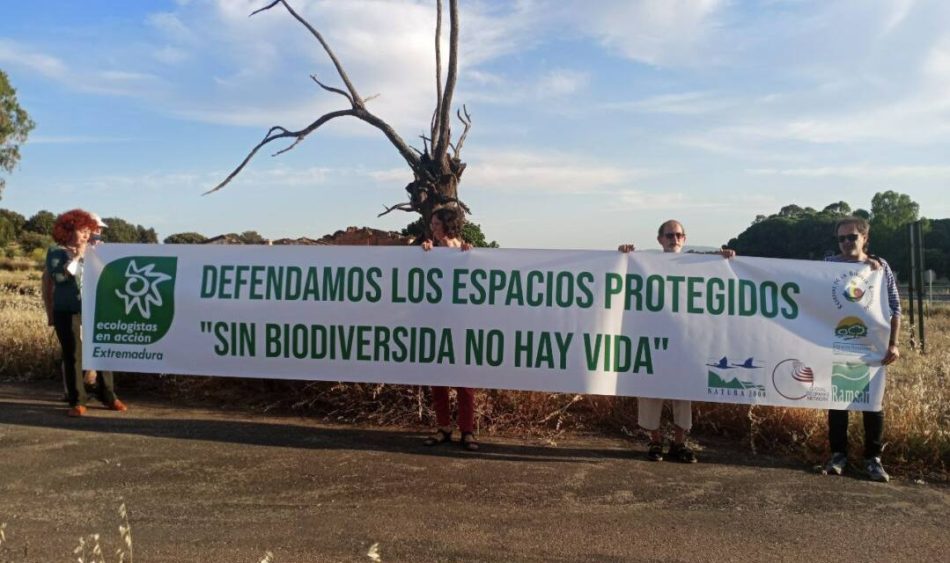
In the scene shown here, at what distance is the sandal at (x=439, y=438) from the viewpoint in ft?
17.5

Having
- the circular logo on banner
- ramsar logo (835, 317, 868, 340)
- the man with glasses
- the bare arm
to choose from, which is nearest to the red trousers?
the man with glasses

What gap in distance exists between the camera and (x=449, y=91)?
8938mm

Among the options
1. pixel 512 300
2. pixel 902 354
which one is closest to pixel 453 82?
pixel 512 300

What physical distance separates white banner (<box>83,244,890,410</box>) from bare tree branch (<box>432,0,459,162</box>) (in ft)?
11.0

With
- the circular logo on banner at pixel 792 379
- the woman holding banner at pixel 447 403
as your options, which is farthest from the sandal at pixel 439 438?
the circular logo on banner at pixel 792 379

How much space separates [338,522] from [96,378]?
4438 mm

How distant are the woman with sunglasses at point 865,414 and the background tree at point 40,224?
192ft

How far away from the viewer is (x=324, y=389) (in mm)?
6379

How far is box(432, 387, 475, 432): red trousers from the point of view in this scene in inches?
212

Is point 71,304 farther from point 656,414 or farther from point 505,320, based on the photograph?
point 656,414

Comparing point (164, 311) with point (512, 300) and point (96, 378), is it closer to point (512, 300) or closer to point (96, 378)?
point (96, 378)

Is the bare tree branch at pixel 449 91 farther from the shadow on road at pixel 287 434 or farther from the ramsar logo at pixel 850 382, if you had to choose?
the ramsar logo at pixel 850 382

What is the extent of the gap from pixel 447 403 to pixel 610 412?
1.59m

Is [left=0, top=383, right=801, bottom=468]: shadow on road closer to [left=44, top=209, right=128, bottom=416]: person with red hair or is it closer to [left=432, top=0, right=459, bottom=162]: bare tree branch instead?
[left=44, top=209, right=128, bottom=416]: person with red hair
